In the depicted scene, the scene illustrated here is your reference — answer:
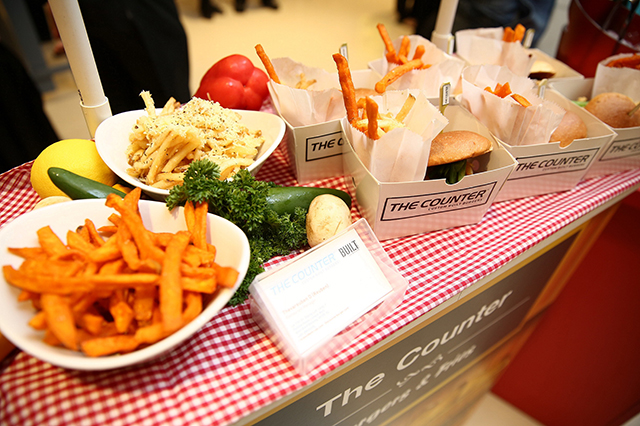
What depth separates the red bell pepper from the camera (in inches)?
62.6

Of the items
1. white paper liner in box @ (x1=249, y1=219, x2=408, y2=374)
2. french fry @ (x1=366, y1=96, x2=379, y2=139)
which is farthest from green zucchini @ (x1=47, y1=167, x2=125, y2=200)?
french fry @ (x1=366, y1=96, x2=379, y2=139)

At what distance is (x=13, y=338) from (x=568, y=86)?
2142mm

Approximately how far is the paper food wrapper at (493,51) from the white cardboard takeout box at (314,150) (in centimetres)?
97

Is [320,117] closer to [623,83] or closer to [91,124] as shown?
[91,124]

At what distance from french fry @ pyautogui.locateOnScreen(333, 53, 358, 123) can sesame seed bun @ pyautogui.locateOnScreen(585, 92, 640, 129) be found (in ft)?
3.45

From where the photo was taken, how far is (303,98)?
4.20 ft

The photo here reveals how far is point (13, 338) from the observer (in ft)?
2.24

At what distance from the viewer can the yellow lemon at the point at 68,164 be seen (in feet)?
3.60

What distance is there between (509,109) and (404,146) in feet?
1.60

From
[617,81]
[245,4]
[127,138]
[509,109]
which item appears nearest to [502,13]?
[617,81]

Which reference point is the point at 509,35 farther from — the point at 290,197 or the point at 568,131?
the point at 290,197

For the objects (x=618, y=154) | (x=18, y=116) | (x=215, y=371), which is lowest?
(x=18, y=116)

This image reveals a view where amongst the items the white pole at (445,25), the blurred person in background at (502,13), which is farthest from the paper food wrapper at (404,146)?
the blurred person in background at (502,13)

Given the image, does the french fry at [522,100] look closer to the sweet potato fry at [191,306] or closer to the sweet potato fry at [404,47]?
the sweet potato fry at [404,47]
